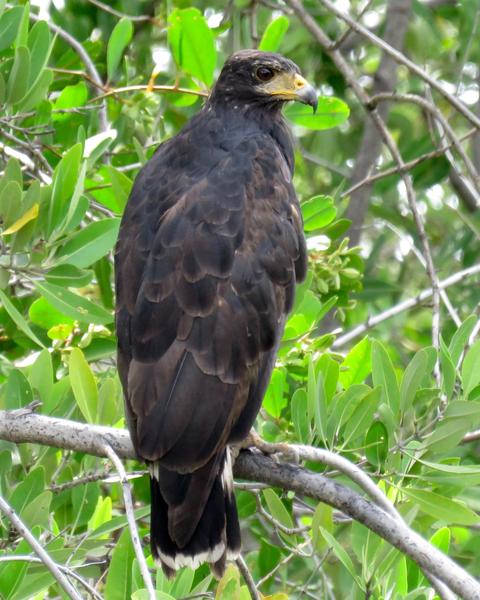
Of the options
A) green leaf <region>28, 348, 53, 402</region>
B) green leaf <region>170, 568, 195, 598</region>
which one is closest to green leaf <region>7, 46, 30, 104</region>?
green leaf <region>28, 348, 53, 402</region>

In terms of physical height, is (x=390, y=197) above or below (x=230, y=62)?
below

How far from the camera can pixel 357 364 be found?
497 centimetres

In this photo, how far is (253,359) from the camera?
15.1 feet

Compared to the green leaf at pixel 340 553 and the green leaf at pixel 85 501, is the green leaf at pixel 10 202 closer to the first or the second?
the green leaf at pixel 85 501

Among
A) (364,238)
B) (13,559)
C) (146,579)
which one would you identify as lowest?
(364,238)

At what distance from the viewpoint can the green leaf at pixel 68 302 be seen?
447 centimetres

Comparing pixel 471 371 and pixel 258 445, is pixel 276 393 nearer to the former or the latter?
pixel 258 445

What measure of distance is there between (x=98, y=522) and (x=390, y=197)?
4195 mm

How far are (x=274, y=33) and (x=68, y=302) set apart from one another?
2100 millimetres

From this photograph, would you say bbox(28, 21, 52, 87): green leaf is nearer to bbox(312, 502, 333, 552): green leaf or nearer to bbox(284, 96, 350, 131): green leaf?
bbox(284, 96, 350, 131): green leaf

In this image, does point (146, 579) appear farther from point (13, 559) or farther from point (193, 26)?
point (193, 26)

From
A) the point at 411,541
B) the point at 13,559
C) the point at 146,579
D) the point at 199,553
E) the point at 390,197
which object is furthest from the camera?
the point at 390,197

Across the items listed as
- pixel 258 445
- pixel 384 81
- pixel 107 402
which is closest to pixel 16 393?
pixel 107 402

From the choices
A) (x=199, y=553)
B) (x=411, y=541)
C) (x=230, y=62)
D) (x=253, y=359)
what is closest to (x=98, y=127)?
(x=230, y=62)
